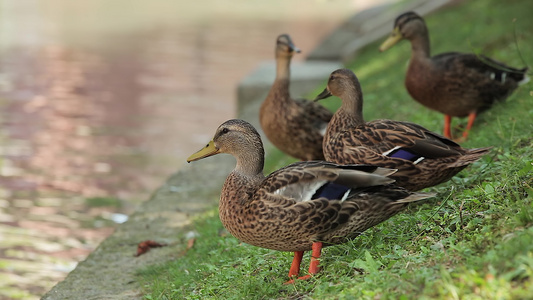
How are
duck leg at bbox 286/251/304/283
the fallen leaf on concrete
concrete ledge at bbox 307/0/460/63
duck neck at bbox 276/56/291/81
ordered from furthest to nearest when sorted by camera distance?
1. concrete ledge at bbox 307/0/460/63
2. duck neck at bbox 276/56/291/81
3. the fallen leaf on concrete
4. duck leg at bbox 286/251/304/283

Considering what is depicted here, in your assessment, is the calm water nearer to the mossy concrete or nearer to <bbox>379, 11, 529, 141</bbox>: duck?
the mossy concrete

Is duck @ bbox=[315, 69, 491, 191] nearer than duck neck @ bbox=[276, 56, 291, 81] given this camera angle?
Yes

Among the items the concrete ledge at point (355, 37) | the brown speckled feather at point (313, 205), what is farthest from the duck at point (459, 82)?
the concrete ledge at point (355, 37)

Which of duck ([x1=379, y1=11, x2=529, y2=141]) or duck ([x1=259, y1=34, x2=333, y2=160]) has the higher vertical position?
duck ([x1=379, y1=11, x2=529, y2=141])

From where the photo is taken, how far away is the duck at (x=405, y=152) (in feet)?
15.2

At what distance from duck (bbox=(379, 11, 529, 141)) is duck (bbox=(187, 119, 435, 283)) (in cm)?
257

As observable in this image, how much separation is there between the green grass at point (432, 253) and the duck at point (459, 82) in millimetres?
195

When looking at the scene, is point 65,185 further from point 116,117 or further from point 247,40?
point 247,40

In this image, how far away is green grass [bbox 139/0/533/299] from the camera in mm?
3223

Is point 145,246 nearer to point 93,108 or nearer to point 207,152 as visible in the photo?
point 207,152

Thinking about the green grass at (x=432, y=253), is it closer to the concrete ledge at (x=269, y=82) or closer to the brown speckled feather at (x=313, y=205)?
the brown speckled feather at (x=313, y=205)

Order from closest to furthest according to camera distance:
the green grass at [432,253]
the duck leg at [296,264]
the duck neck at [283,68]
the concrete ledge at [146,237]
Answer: the green grass at [432,253]
the duck leg at [296,264]
the concrete ledge at [146,237]
the duck neck at [283,68]

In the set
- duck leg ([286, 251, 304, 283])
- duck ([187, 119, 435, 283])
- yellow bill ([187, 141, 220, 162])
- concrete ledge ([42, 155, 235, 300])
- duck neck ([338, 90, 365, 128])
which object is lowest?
concrete ledge ([42, 155, 235, 300])

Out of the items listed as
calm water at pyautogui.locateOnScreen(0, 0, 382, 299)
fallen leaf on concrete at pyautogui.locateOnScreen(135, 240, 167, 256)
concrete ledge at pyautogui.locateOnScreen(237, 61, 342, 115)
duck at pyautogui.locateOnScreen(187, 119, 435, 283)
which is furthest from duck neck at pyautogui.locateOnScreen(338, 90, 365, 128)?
concrete ledge at pyautogui.locateOnScreen(237, 61, 342, 115)
